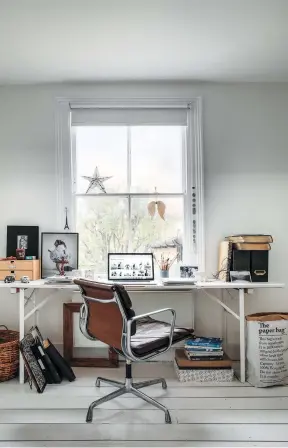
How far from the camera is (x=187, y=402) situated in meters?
2.81

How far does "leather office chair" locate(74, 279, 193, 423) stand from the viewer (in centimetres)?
250

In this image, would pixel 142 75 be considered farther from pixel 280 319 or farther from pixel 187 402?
pixel 187 402

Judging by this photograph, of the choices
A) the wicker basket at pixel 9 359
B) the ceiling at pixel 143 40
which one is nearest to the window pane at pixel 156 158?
the ceiling at pixel 143 40

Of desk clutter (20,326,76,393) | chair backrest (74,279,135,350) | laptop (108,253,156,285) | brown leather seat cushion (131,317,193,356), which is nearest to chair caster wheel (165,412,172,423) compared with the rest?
brown leather seat cushion (131,317,193,356)

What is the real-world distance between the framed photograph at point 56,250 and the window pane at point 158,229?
1.88ft

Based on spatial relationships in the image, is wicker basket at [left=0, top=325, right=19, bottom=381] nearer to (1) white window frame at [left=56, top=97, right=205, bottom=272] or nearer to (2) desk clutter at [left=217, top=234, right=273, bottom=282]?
(1) white window frame at [left=56, top=97, right=205, bottom=272]

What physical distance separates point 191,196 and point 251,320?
1269mm

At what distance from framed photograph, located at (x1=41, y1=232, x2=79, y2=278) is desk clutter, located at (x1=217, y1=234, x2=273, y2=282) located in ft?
4.58

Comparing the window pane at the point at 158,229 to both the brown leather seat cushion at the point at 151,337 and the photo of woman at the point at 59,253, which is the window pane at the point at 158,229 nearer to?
the photo of woman at the point at 59,253

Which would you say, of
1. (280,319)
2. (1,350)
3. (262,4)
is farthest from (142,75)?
(1,350)

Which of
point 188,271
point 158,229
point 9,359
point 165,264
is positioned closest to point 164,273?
point 165,264

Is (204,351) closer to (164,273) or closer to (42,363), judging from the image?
(164,273)

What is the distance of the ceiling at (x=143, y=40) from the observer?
264 centimetres

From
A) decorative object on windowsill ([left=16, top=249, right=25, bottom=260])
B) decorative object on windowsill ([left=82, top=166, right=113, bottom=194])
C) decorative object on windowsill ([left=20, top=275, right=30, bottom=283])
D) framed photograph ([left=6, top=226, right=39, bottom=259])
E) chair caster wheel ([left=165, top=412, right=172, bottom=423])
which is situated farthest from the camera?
decorative object on windowsill ([left=82, top=166, right=113, bottom=194])
